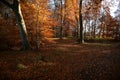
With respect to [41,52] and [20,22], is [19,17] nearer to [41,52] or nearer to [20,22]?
[20,22]

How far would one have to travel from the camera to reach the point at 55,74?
27.1 ft

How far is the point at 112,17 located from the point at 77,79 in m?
37.4

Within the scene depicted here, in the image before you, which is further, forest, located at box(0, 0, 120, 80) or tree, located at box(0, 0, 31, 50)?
tree, located at box(0, 0, 31, 50)

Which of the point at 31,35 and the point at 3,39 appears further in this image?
the point at 31,35

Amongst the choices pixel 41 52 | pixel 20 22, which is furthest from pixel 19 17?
pixel 41 52

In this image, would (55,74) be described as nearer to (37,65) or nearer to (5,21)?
(37,65)

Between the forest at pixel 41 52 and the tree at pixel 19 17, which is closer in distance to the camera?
the forest at pixel 41 52

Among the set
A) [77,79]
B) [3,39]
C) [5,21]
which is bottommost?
[77,79]

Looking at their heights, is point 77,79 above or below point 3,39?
below

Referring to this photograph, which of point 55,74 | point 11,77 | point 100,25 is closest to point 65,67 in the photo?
point 55,74

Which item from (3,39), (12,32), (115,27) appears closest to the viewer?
(3,39)

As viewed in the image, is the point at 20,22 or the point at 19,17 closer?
the point at 19,17

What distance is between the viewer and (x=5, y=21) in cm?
1650

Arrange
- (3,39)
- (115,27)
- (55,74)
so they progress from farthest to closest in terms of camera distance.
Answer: (115,27)
(3,39)
(55,74)
